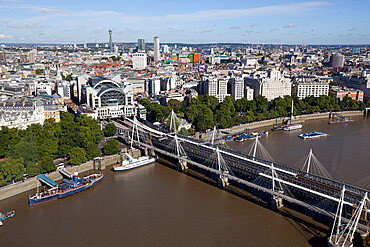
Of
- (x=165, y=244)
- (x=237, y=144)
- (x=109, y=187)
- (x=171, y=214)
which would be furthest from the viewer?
(x=237, y=144)

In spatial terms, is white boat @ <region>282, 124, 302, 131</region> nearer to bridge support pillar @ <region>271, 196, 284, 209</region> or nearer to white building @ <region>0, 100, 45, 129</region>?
bridge support pillar @ <region>271, 196, 284, 209</region>

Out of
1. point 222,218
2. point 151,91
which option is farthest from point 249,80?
point 222,218

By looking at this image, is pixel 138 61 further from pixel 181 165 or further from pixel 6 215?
pixel 6 215

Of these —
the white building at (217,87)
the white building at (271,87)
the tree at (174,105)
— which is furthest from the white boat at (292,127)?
the tree at (174,105)

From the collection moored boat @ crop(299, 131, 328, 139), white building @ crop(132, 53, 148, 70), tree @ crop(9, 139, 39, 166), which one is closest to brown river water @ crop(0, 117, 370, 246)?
tree @ crop(9, 139, 39, 166)

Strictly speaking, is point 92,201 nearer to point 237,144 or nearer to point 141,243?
point 141,243

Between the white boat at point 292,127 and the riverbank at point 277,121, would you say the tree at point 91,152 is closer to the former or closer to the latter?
the riverbank at point 277,121
